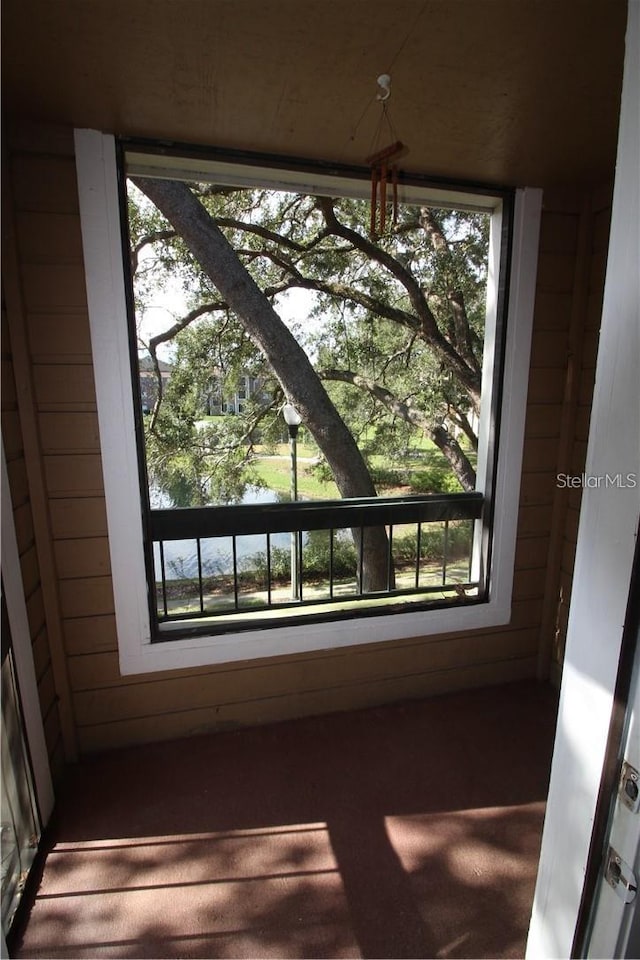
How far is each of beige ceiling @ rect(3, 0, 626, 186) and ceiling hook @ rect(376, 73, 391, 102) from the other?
2 cm

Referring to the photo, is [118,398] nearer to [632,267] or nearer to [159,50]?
[159,50]

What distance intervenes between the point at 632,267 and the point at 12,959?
195 centimetres

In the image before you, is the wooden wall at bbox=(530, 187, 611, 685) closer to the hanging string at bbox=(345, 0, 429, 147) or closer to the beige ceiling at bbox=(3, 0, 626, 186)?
the beige ceiling at bbox=(3, 0, 626, 186)

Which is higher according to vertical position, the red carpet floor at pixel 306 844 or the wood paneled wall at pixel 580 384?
the wood paneled wall at pixel 580 384

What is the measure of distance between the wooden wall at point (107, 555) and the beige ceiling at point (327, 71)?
1.16 feet

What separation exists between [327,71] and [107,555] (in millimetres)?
1638

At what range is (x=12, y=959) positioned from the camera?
45.7 inches

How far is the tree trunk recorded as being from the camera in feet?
10.3

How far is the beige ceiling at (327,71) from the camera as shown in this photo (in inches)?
39.2

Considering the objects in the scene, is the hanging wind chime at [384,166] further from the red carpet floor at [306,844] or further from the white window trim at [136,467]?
the red carpet floor at [306,844]

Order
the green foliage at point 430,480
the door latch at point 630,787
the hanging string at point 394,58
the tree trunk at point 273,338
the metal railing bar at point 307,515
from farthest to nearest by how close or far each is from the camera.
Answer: the green foliage at point 430,480
the tree trunk at point 273,338
the metal railing bar at point 307,515
the hanging string at point 394,58
the door latch at point 630,787

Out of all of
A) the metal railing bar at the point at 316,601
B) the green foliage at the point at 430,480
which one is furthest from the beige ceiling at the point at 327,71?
the green foliage at the point at 430,480

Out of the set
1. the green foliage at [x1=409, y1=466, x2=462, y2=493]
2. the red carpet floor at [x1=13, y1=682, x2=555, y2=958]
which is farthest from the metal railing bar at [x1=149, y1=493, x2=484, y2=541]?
the green foliage at [x1=409, y1=466, x2=462, y2=493]

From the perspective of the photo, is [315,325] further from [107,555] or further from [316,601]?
[107,555]
